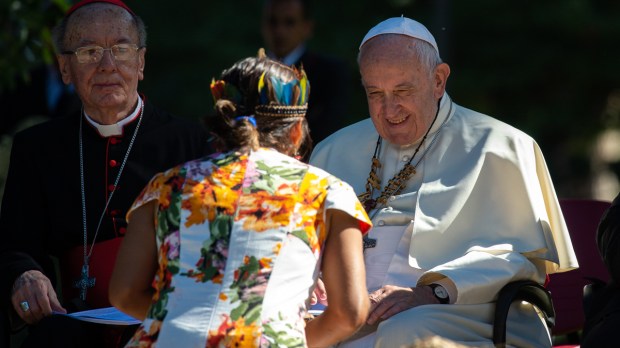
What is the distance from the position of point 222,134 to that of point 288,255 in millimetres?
463

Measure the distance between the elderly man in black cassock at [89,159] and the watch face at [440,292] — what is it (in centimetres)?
141

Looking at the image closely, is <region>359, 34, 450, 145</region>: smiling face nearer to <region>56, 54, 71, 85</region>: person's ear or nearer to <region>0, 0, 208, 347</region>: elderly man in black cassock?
<region>0, 0, 208, 347</region>: elderly man in black cassock

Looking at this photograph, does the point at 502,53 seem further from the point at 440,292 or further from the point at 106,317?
the point at 106,317

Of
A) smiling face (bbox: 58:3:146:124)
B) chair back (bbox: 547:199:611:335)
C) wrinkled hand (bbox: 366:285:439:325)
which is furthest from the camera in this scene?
chair back (bbox: 547:199:611:335)

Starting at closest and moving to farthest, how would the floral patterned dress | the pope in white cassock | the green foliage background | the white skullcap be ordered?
1. the floral patterned dress
2. the pope in white cassock
3. the white skullcap
4. the green foliage background

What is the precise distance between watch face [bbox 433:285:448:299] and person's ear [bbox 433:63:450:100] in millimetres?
922

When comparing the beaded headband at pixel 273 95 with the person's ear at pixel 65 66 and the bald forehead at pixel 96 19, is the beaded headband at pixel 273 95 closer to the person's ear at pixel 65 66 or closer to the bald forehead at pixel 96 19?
the bald forehead at pixel 96 19

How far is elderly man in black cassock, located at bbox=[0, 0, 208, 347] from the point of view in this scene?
5309mm

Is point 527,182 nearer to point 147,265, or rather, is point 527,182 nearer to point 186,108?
point 147,265

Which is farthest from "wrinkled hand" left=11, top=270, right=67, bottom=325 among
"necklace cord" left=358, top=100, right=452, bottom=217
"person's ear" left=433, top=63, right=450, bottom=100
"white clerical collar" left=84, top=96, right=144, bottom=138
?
"person's ear" left=433, top=63, right=450, bottom=100

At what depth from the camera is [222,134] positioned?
399 cm

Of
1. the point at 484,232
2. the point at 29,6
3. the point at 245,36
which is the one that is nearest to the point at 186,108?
the point at 245,36

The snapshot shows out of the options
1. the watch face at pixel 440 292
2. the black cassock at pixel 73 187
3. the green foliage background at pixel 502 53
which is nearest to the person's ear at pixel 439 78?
the watch face at pixel 440 292

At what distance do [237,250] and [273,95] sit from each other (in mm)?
522
